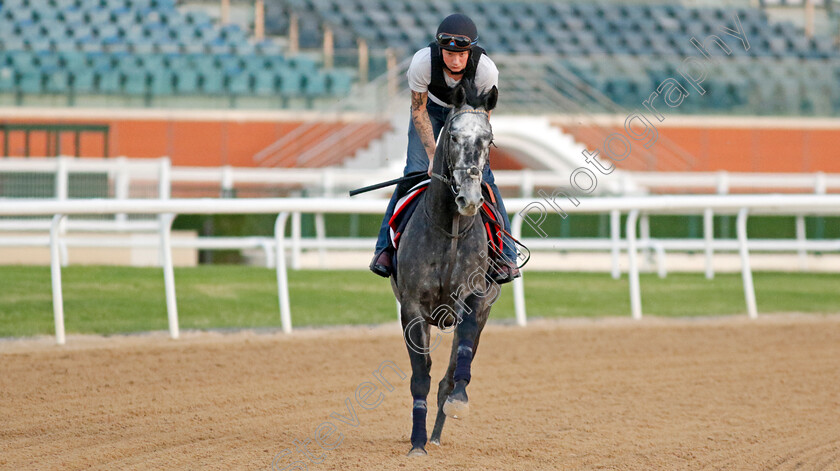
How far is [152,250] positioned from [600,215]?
6529mm

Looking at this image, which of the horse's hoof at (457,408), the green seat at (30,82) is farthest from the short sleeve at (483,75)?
the green seat at (30,82)

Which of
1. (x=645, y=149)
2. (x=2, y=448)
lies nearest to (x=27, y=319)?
(x=2, y=448)

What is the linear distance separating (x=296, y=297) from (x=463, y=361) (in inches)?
269

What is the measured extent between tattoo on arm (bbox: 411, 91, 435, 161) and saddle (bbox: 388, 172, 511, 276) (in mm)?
183

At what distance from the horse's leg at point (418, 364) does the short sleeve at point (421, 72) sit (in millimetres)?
1041

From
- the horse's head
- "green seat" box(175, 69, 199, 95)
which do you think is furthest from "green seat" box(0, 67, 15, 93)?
the horse's head

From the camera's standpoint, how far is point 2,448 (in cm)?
469

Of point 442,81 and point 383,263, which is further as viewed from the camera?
point 383,263

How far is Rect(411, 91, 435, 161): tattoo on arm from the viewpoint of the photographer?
197 inches

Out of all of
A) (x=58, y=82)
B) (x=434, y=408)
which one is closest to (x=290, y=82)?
(x=58, y=82)

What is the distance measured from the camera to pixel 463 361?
468 centimetres

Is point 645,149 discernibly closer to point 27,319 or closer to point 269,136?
point 269,136

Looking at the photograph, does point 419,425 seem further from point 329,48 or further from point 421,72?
point 329,48

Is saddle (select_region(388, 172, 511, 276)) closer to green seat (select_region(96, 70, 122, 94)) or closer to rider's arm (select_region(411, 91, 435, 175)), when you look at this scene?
rider's arm (select_region(411, 91, 435, 175))
